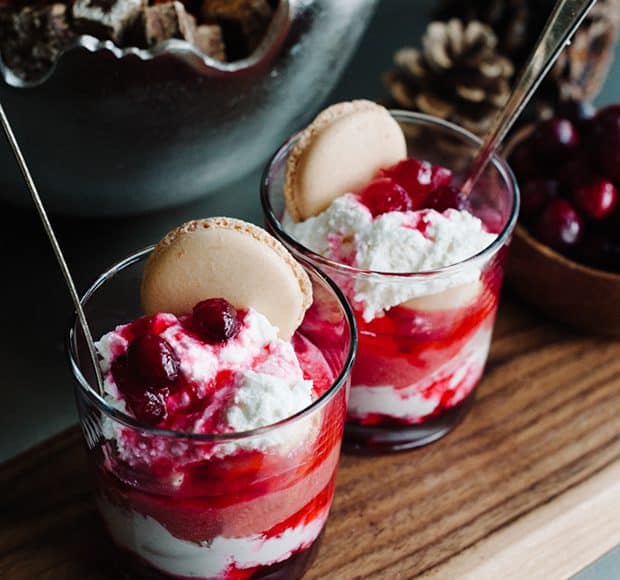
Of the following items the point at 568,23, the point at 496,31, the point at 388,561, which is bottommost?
the point at 388,561

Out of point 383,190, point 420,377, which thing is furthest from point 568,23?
point 420,377

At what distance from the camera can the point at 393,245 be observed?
35.4 inches

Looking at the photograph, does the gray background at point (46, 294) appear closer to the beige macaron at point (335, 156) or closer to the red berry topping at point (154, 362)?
the beige macaron at point (335, 156)

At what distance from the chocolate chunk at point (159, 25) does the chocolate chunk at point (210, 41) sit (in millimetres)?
30

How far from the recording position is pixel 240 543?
77 centimetres

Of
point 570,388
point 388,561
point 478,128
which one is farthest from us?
point 478,128

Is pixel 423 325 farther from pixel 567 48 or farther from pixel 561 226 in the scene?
pixel 567 48

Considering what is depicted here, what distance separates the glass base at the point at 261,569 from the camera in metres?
0.82

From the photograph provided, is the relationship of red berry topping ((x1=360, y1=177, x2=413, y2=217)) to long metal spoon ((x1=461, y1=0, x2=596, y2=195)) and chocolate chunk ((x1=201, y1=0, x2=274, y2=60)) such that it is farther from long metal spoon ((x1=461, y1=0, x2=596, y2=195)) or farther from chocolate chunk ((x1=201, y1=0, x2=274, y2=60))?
chocolate chunk ((x1=201, y1=0, x2=274, y2=60))

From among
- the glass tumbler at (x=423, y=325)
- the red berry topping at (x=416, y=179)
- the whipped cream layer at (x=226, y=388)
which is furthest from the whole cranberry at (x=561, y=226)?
the whipped cream layer at (x=226, y=388)

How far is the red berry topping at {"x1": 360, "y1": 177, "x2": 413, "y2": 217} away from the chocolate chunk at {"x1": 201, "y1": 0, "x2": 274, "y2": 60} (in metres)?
0.22

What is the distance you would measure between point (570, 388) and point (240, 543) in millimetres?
496

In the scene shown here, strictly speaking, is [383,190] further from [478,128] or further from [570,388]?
[478,128]

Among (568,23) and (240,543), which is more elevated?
(568,23)
